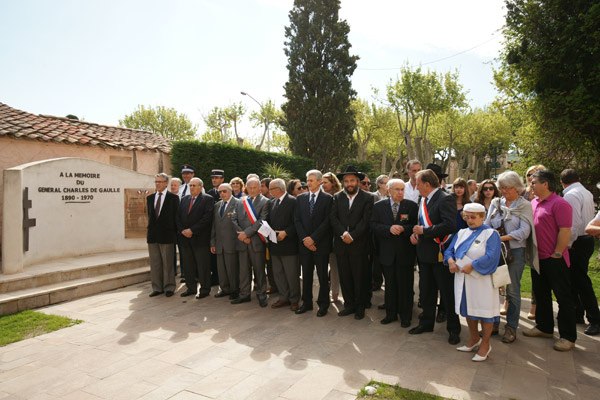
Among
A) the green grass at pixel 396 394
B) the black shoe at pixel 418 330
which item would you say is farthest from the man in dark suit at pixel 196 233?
the green grass at pixel 396 394

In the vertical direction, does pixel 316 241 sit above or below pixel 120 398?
above

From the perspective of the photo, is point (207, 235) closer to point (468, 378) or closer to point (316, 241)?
point (316, 241)

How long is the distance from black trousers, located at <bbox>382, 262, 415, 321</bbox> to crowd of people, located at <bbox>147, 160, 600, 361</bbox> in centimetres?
1

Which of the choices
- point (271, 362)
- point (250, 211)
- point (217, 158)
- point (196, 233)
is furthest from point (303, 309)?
point (217, 158)

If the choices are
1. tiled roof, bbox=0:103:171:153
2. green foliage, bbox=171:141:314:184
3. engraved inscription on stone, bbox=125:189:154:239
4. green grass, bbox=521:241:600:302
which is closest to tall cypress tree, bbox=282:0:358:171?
green foliage, bbox=171:141:314:184

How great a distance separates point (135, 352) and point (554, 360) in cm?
463

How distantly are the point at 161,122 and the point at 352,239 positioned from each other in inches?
1682

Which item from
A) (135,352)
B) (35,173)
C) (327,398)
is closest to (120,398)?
(135,352)

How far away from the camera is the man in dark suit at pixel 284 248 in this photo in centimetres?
582

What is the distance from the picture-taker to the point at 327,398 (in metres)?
3.21

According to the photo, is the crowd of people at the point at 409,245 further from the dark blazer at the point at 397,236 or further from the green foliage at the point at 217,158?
the green foliage at the point at 217,158

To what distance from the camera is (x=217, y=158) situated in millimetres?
13859

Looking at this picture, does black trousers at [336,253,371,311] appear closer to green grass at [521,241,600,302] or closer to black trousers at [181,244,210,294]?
black trousers at [181,244,210,294]

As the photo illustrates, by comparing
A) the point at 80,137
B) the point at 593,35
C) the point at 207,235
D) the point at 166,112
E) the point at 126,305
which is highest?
the point at 166,112
